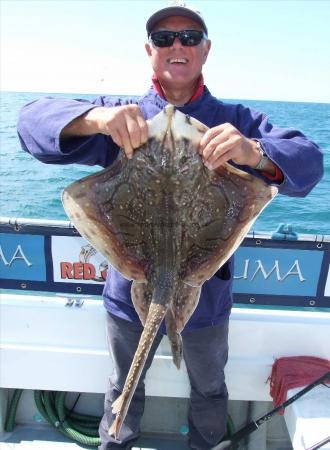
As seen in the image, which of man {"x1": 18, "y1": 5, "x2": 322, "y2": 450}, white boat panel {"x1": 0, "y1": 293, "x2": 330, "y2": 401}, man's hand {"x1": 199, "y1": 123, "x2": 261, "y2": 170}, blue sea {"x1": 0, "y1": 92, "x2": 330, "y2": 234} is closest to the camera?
man's hand {"x1": 199, "y1": 123, "x2": 261, "y2": 170}

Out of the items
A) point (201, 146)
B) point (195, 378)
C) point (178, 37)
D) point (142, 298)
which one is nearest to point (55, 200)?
point (195, 378)

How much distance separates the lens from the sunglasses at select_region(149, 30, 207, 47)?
7.27 feet

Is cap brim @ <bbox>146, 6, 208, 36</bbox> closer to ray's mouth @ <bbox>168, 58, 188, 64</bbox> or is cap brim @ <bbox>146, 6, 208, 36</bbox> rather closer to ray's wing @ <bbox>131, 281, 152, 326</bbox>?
ray's mouth @ <bbox>168, 58, 188, 64</bbox>

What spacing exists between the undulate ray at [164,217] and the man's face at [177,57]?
71cm

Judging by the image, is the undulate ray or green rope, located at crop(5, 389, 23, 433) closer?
the undulate ray

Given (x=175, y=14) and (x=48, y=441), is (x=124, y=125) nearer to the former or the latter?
(x=175, y=14)

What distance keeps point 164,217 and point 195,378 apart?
140 cm

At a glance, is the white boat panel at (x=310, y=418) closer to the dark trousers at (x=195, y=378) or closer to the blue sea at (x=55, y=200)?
the dark trousers at (x=195, y=378)

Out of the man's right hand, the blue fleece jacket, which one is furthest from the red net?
the man's right hand

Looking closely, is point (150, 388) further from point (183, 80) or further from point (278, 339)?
point (183, 80)

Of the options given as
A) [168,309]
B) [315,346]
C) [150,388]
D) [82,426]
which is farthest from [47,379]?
[315,346]

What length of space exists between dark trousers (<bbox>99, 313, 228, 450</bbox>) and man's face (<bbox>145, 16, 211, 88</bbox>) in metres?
1.43

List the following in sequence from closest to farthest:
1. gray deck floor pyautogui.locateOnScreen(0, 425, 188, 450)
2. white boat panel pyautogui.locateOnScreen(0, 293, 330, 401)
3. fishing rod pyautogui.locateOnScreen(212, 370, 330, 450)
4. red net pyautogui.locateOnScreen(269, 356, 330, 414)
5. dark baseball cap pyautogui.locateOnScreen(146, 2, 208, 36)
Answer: dark baseball cap pyautogui.locateOnScreen(146, 2, 208, 36) → fishing rod pyautogui.locateOnScreen(212, 370, 330, 450) → red net pyautogui.locateOnScreen(269, 356, 330, 414) → white boat panel pyautogui.locateOnScreen(0, 293, 330, 401) → gray deck floor pyautogui.locateOnScreen(0, 425, 188, 450)

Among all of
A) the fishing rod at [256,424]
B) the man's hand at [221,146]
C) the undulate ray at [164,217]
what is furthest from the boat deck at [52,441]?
the man's hand at [221,146]
